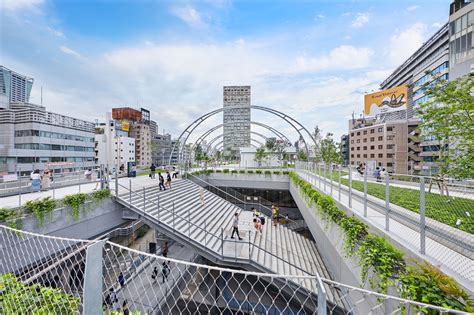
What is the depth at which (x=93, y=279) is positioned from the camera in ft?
5.59

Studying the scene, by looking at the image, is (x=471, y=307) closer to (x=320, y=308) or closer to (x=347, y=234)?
(x=320, y=308)

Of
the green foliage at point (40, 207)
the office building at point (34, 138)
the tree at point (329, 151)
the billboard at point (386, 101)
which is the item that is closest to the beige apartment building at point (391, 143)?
the billboard at point (386, 101)

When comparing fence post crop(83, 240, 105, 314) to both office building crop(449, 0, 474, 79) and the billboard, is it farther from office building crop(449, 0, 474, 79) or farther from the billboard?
the billboard

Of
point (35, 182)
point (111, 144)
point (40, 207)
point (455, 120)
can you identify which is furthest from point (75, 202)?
point (111, 144)

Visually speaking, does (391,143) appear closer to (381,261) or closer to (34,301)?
(381,261)

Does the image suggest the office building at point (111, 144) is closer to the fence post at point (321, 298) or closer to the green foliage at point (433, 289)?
the green foliage at point (433, 289)

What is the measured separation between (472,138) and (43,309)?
7.43 metres

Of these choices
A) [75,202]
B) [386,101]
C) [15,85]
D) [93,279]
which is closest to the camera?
[93,279]

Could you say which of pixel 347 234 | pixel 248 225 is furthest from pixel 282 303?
pixel 347 234

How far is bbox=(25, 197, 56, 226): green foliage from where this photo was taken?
688cm

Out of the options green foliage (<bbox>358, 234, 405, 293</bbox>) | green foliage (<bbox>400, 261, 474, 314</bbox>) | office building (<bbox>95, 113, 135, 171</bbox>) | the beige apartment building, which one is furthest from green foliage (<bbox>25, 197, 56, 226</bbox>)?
office building (<bbox>95, 113, 135, 171</bbox>)

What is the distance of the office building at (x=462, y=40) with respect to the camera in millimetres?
19000

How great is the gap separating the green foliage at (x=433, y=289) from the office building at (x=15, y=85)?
259 ft

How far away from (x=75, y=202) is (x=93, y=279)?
8.36 meters
